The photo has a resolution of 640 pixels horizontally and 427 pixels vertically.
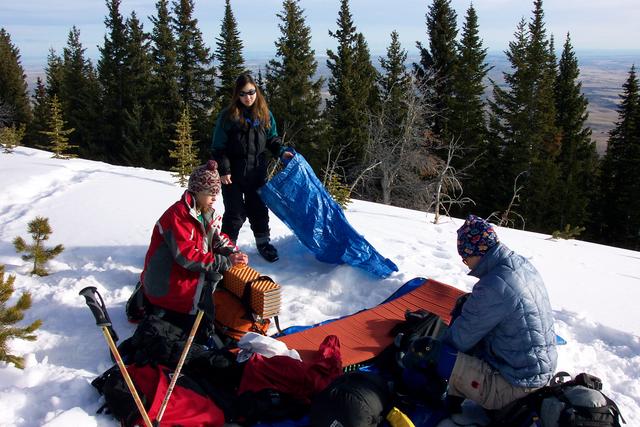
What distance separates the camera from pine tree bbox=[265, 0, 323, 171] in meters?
25.5

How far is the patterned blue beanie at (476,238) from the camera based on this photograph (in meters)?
2.76

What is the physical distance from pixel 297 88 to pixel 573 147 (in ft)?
49.4

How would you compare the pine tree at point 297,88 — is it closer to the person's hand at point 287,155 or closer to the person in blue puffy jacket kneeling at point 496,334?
the person's hand at point 287,155

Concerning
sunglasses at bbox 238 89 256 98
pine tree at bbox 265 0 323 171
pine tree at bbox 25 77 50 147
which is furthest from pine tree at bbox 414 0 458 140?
sunglasses at bbox 238 89 256 98

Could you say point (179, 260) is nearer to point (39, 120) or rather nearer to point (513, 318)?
point (513, 318)

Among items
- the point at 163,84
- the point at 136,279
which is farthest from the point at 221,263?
the point at 163,84

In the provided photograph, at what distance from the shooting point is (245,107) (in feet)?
15.4

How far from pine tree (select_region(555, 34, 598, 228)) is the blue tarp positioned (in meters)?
21.5

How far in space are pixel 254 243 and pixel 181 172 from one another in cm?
577

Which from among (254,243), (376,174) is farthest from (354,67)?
(254,243)

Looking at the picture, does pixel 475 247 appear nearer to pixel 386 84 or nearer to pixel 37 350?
pixel 37 350

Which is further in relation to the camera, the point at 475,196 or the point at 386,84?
the point at 386,84

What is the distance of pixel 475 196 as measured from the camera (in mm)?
25156

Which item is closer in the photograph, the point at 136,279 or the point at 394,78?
the point at 136,279
